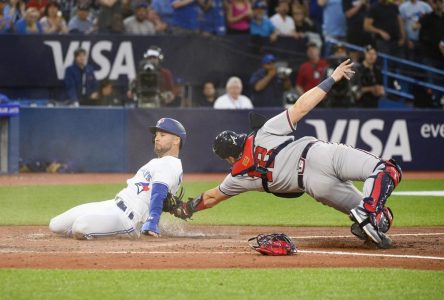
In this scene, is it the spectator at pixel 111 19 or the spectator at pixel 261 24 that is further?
the spectator at pixel 261 24

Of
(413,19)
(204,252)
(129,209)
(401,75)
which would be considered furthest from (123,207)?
(413,19)

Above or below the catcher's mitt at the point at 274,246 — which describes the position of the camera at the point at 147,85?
above

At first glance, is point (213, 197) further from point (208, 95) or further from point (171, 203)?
point (208, 95)

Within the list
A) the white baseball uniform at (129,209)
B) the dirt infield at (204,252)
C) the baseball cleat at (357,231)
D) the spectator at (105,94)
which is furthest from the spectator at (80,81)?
the baseball cleat at (357,231)

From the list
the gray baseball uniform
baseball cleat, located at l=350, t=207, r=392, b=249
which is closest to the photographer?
the gray baseball uniform

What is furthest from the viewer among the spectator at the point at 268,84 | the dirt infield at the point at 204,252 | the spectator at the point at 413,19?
the spectator at the point at 413,19

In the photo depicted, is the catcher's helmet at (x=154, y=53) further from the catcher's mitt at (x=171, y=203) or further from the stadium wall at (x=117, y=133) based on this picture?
the catcher's mitt at (x=171, y=203)

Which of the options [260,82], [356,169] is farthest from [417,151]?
[356,169]

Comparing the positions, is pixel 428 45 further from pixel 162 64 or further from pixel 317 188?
pixel 317 188
